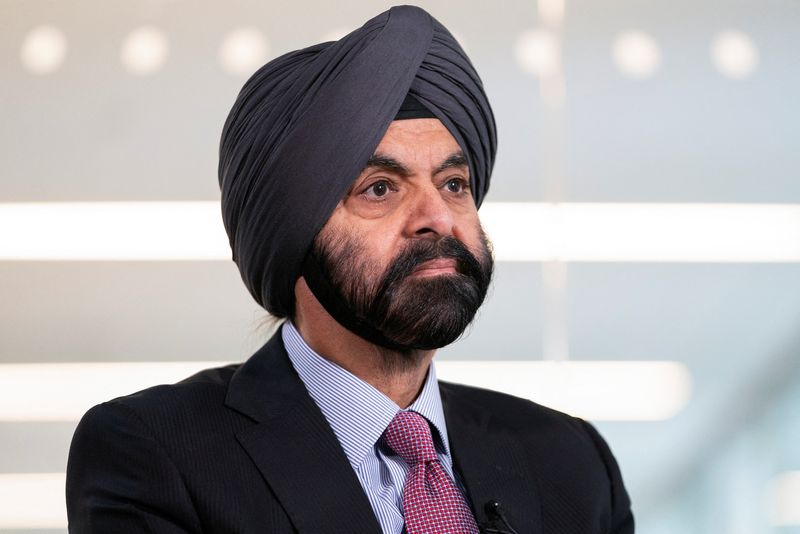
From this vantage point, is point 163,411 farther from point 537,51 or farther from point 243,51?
point 537,51

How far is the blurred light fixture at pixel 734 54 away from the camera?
3.57 m

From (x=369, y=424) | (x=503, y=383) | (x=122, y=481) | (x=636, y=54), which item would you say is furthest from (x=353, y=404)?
(x=636, y=54)

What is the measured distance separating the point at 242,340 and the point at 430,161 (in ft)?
5.20

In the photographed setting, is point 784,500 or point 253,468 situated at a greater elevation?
point 784,500

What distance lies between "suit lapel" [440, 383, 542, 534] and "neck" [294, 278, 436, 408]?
0.14m

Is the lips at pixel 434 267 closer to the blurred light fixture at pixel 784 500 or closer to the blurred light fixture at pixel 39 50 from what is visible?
the blurred light fixture at pixel 39 50

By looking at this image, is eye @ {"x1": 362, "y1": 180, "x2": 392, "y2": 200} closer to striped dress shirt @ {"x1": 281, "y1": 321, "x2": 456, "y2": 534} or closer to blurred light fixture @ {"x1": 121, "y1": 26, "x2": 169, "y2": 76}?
striped dress shirt @ {"x1": 281, "y1": 321, "x2": 456, "y2": 534}

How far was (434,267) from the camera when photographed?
6.27 feet

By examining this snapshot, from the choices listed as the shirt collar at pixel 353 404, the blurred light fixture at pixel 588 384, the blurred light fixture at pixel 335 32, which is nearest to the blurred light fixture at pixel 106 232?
the blurred light fixture at pixel 335 32

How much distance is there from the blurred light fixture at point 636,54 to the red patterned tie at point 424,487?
185 centimetres

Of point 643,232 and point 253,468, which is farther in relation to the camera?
point 643,232

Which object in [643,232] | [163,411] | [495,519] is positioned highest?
Result: [643,232]

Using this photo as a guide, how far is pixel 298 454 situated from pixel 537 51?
6.34 ft

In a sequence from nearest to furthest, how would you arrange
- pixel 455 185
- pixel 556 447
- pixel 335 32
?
pixel 455 185 → pixel 556 447 → pixel 335 32
